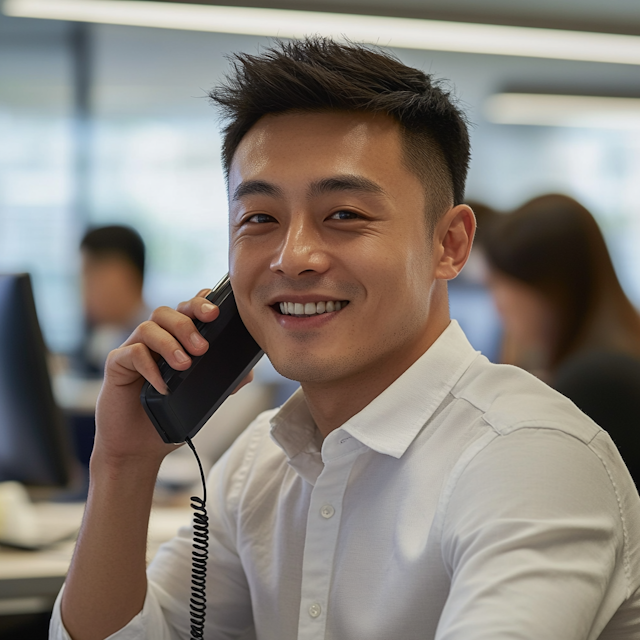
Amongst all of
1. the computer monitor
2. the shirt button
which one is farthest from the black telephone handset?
the computer monitor

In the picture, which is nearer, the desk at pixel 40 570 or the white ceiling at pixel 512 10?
the desk at pixel 40 570

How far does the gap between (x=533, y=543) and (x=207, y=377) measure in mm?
599

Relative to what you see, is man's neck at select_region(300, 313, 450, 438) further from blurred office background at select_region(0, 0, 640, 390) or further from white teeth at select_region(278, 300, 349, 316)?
blurred office background at select_region(0, 0, 640, 390)

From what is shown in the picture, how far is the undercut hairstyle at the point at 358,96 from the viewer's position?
3.46 ft

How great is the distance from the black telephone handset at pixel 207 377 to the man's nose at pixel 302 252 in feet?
0.74

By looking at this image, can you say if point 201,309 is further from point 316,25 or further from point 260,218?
point 316,25

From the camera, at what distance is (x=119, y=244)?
13.3 ft

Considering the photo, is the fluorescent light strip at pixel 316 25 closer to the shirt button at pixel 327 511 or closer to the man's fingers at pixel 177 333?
the man's fingers at pixel 177 333

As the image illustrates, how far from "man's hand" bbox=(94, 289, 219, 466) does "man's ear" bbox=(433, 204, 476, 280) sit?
35 centimetres

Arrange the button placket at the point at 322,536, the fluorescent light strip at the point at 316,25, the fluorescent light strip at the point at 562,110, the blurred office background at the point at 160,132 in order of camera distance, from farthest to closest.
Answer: the fluorescent light strip at the point at 562,110, the blurred office background at the point at 160,132, the fluorescent light strip at the point at 316,25, the button placket at the point at 322,536

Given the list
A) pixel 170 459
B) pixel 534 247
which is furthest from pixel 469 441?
pixel 170 459

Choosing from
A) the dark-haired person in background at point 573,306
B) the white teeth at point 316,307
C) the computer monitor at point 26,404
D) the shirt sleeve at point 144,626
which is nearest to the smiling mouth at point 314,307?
the white teeth at point 316,307

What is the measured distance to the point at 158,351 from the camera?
1.19 m

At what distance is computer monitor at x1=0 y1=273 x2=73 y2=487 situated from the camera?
1.55 meters
